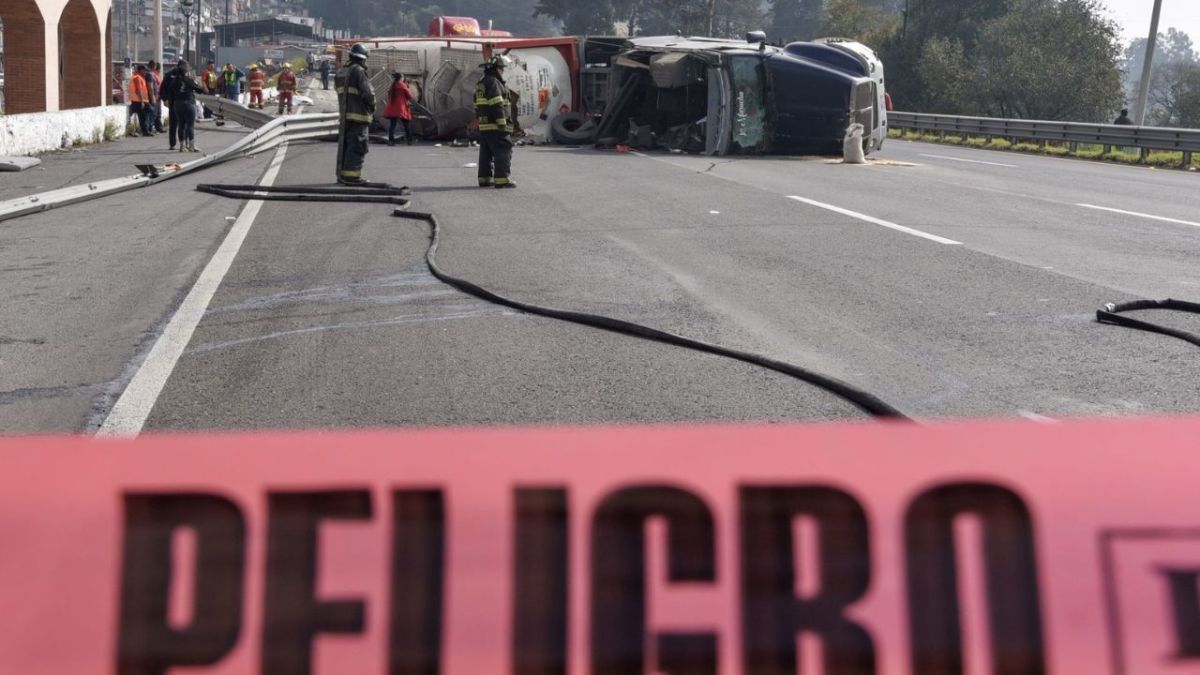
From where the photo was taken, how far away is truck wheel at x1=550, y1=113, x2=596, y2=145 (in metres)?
32.0

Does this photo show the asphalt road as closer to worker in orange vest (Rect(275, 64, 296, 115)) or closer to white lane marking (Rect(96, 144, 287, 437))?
white lane marking (Rect(96, 144, 287, 437))

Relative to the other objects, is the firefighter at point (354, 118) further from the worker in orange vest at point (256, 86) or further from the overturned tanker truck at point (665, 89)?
the worker in orange vest at point (256, 86)

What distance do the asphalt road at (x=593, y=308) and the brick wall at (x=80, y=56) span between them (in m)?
21.2

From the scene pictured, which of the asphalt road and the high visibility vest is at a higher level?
the high visibility vest

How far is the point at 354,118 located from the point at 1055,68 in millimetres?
51164

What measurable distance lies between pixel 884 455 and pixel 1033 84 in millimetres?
65026

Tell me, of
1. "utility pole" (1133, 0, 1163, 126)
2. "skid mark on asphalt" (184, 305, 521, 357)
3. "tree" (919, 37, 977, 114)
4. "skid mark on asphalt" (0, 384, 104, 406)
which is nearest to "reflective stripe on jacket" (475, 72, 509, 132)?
"skid mark on asphalt" (184, 305, 521, 357)

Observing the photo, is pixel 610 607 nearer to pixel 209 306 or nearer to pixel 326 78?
pixel 209 306

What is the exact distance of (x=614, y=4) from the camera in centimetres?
12431

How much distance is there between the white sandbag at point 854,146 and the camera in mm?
27053

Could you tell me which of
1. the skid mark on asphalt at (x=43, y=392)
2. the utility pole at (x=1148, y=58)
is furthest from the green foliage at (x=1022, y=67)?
the skid mark on asphalt at (x=43, y=392)

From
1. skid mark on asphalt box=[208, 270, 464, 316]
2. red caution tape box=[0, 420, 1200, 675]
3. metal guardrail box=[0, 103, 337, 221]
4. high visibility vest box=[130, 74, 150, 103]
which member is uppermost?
red caution tape box=[0, 420, 1200, 675]

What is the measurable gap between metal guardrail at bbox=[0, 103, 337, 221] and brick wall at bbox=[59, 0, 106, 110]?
3.11 meters

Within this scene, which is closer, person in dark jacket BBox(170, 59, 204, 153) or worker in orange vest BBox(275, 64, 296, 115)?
person in dark jacket BBox(170, 59, 204, 153)
